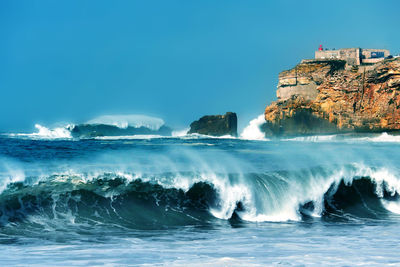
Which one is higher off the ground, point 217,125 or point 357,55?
point 357,55

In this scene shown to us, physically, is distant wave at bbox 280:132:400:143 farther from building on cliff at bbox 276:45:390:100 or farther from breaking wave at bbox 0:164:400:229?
breaking wave at bbox 0:164:400:229

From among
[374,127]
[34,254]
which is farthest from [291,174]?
[374,127]

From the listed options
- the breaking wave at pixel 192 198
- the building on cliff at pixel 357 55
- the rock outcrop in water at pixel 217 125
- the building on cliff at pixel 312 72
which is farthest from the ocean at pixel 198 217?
the building on cliff at pixel 357 55

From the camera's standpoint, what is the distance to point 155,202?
11.3m

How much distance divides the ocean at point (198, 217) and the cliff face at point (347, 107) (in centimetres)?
4274

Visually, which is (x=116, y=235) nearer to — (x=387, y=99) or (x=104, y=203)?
(x=104, y=203)

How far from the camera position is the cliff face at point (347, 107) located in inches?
2085

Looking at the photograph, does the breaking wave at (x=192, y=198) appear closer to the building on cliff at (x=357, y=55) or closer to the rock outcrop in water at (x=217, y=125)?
the rock outcrop in water at (x=217, y=125)

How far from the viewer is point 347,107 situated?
55.4 meters

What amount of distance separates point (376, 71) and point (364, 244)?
5143 centimetres

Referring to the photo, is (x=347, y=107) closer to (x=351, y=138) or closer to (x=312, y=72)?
(x=351, y=138)

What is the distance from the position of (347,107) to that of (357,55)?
810 inches

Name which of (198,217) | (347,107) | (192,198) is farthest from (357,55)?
(198,217)

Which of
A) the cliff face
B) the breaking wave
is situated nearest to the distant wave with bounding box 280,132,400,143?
the cliff face
